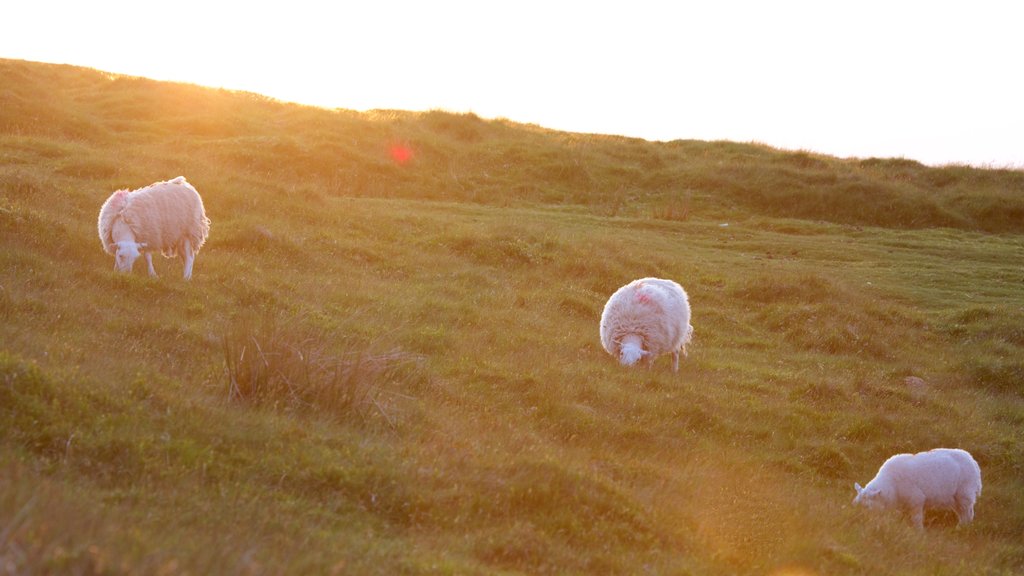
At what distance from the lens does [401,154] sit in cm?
3650

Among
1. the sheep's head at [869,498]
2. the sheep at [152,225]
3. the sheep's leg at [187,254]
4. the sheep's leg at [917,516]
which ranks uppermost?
the sheep at [152,225]

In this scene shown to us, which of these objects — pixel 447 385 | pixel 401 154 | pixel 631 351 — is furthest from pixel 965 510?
pixel 401 154

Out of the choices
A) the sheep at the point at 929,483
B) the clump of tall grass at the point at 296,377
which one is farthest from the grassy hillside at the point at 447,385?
the sheep at the point at 929,483

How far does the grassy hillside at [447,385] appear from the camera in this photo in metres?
6.44

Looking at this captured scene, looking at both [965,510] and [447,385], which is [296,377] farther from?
[965,510]

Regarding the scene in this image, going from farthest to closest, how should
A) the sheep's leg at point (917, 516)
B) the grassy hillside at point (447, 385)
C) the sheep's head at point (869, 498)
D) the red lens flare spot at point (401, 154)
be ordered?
the red lens flare spot at point (401, 154) → the sheep's leg at point (917, 516) → the sheep's head at point (869, 498) → the grassy hillside at point (447, 385)

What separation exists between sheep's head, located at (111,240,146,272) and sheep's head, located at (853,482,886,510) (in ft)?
35.9

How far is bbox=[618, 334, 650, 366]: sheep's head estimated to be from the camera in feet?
49.2

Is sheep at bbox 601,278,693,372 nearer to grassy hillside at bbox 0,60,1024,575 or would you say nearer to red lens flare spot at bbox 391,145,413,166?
grassy hillside at bbox 0,60,1024,575

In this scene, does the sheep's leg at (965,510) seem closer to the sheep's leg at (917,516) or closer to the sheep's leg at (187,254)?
the sheep's leg at (917,516)

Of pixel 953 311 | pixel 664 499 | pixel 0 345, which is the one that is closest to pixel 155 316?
pixel 0 345

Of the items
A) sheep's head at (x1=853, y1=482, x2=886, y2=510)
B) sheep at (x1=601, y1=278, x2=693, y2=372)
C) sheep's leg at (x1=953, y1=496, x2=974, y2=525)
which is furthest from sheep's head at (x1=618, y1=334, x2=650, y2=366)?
sheep's leg at (x1=953, y1=496, x2=974, y2=525)

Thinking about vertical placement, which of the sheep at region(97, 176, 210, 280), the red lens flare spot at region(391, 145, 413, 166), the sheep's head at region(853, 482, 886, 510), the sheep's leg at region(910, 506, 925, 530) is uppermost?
the red lens flare spot at region(391, 145, 413, 166)

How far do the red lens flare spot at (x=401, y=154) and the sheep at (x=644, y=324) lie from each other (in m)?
21.2
